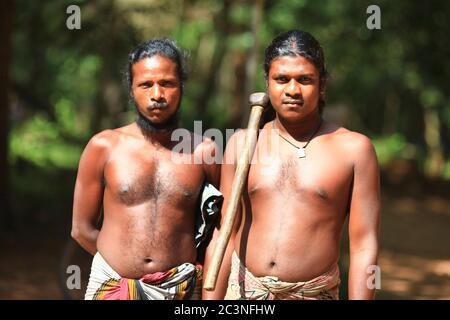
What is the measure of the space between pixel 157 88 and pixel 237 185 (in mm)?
532

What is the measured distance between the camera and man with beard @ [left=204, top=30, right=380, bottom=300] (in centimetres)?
285

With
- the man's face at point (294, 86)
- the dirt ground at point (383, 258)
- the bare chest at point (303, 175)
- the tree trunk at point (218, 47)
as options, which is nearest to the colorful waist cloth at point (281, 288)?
the bare chest at point (303, 175)

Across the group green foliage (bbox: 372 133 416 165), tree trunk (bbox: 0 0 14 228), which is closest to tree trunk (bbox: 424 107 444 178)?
green foliage (bbox: 372 133 416 165)

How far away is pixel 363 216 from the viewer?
2846 millimetres

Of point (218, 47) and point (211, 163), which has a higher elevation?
point (218, 47)

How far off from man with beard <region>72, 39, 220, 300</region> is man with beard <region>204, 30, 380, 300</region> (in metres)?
0.24

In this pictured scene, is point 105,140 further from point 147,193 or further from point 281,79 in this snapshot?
point 281,79

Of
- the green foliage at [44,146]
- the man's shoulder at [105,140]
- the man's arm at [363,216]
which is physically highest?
the green foliage at [44,146]

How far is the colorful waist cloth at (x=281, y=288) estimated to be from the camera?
2.85 metres

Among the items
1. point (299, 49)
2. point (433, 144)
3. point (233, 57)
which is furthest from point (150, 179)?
point (433, 144)

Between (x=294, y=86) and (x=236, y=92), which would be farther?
(x=236, y=92)

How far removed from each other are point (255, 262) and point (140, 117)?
0.80m

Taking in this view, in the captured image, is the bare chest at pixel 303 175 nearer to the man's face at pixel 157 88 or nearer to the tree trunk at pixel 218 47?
the man's face at pixel 157 88
